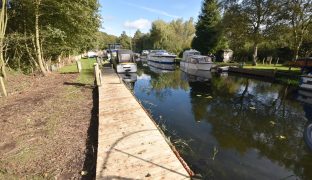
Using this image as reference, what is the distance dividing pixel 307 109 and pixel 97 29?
2131cm

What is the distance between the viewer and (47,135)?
6824 mm

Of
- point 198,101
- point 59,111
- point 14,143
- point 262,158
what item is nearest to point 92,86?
point 59,111

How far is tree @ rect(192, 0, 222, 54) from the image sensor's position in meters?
38.3

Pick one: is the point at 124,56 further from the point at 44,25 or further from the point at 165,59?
the point at 165,59

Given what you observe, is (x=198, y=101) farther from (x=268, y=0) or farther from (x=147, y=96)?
(x=268, y=0)

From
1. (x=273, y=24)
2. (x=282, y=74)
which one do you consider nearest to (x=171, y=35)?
Result: (x=273, y=24)

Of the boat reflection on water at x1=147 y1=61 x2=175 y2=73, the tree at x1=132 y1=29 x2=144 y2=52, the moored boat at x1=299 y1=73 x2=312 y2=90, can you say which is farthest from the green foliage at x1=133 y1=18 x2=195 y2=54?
the moored boat at x1=299 y1=73 x2=312 y2=90

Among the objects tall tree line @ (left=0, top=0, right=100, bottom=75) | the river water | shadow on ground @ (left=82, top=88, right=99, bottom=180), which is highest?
tall tree line @ (left=0, top=0, right=100, bottom=75)

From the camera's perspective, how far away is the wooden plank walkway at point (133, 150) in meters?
4.65

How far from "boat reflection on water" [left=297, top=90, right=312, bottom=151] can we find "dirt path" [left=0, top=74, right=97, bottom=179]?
23.7 feet

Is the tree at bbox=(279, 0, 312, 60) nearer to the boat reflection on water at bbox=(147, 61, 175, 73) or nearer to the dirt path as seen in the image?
the boat reflection on water at bbox=(147, 61, 175, 73)

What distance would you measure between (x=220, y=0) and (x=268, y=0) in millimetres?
6547

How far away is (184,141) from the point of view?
7965 mm

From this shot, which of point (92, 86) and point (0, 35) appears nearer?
point (0, 35)
